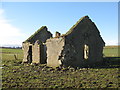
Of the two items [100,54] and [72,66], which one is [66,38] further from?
[100,54]

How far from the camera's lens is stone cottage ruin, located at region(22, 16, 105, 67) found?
713 inches

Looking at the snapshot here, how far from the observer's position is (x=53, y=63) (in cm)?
1902

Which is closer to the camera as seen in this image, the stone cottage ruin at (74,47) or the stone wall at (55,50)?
the stone cottage ruin at (74,47)

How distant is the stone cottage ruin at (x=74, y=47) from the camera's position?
18.1 metres

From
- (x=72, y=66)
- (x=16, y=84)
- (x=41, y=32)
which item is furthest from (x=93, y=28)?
(x=16, y=84)

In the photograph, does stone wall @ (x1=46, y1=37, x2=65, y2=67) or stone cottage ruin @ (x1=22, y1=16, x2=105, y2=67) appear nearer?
stone cottage ruin @ (x1=22, y1=16, x2=105, y2=67)

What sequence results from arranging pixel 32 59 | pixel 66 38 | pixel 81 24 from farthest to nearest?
1. pixel 32 59
2. pixel 81 24
3. pixel 66 38

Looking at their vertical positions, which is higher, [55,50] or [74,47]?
[74,47]

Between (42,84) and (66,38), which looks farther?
(66,38)

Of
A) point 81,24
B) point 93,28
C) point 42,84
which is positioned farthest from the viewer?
point 93,28

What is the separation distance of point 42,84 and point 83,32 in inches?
412

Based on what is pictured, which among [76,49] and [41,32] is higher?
[41,32]

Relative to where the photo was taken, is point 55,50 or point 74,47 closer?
point 74,47

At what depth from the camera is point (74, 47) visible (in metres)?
18.5
